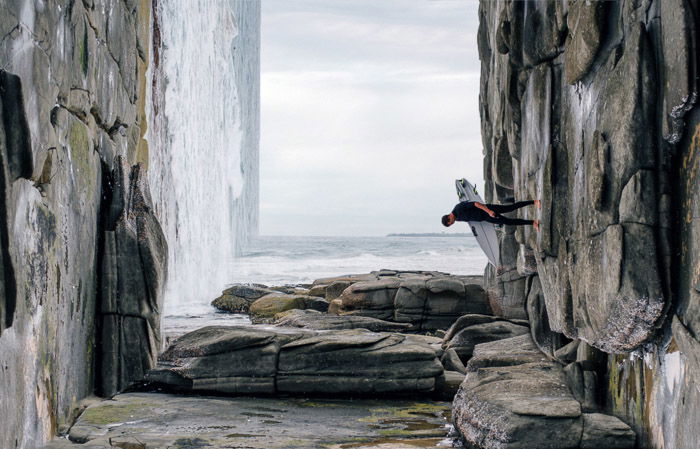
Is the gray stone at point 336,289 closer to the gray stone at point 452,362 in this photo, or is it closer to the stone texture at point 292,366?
the gray stone at point 452,362

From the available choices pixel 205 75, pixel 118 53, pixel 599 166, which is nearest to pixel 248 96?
pixel 205 75

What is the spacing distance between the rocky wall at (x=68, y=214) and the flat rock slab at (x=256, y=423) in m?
0.37

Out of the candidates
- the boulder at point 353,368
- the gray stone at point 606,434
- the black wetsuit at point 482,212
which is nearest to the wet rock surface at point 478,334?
the boulder at point 353,368

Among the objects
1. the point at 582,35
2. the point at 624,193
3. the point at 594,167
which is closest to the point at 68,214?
the point at 594,167

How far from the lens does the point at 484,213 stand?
31.0 ft

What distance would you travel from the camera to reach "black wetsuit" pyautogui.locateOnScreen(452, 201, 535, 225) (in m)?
9.20

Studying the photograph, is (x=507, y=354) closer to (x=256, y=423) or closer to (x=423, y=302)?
(x=256, y=423)

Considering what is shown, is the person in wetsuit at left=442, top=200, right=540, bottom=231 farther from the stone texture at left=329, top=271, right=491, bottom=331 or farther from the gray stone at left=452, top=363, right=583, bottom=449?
the stone texture at left=329, top=271, right=491, bottom=331

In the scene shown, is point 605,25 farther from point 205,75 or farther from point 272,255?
point 272,255

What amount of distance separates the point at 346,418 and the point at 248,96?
39.6 metres

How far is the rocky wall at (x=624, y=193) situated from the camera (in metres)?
4.98

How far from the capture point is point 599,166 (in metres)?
6.05

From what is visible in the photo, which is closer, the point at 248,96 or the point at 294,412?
the point at 294,412

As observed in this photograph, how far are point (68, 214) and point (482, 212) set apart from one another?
16.8 feet
